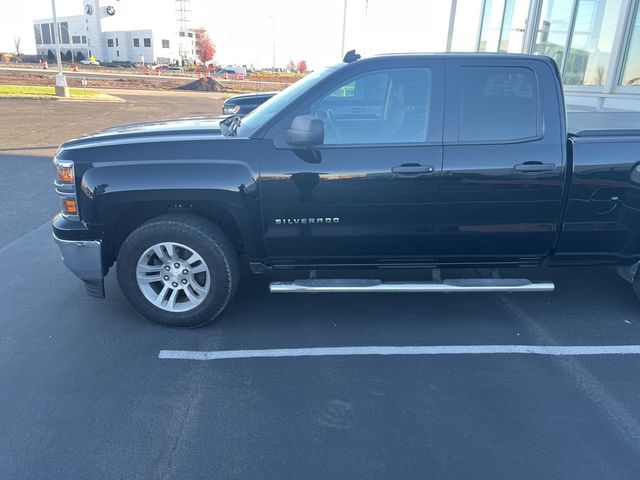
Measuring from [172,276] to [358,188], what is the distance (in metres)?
1.55

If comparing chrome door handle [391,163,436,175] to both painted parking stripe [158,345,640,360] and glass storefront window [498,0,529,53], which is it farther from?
glass storefront window [498,0,529,53]

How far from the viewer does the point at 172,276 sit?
3.95 meters

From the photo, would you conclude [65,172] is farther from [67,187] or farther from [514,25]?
[514,25]

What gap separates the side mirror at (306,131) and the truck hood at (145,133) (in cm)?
66

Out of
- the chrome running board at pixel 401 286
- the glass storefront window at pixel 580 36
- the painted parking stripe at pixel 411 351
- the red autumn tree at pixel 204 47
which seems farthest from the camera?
the red autumn tree at pixel 204 47

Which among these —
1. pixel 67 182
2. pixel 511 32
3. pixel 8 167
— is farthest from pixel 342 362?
pixel 511 32

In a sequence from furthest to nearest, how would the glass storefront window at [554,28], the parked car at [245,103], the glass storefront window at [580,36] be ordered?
the glass storefront window at [554,28]
the glass storefront window at [580,36]
the parked car at [245,103]

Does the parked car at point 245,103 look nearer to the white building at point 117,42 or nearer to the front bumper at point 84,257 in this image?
the front bumper at point 84,257

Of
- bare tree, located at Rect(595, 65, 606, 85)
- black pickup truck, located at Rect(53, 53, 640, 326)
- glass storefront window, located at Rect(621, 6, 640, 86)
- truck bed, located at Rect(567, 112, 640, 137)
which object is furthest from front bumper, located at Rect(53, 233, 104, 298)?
bare tree, located at Rect(595, 65, 606, 85)

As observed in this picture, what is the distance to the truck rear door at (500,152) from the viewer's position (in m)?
3.81

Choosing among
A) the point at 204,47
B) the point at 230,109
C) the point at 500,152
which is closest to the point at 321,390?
the point at 500,152

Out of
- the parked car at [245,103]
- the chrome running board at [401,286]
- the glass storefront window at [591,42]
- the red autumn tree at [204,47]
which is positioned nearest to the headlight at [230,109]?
the parked car at [245,103]

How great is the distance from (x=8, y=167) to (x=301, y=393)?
8542mm

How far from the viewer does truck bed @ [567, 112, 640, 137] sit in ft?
13.0
